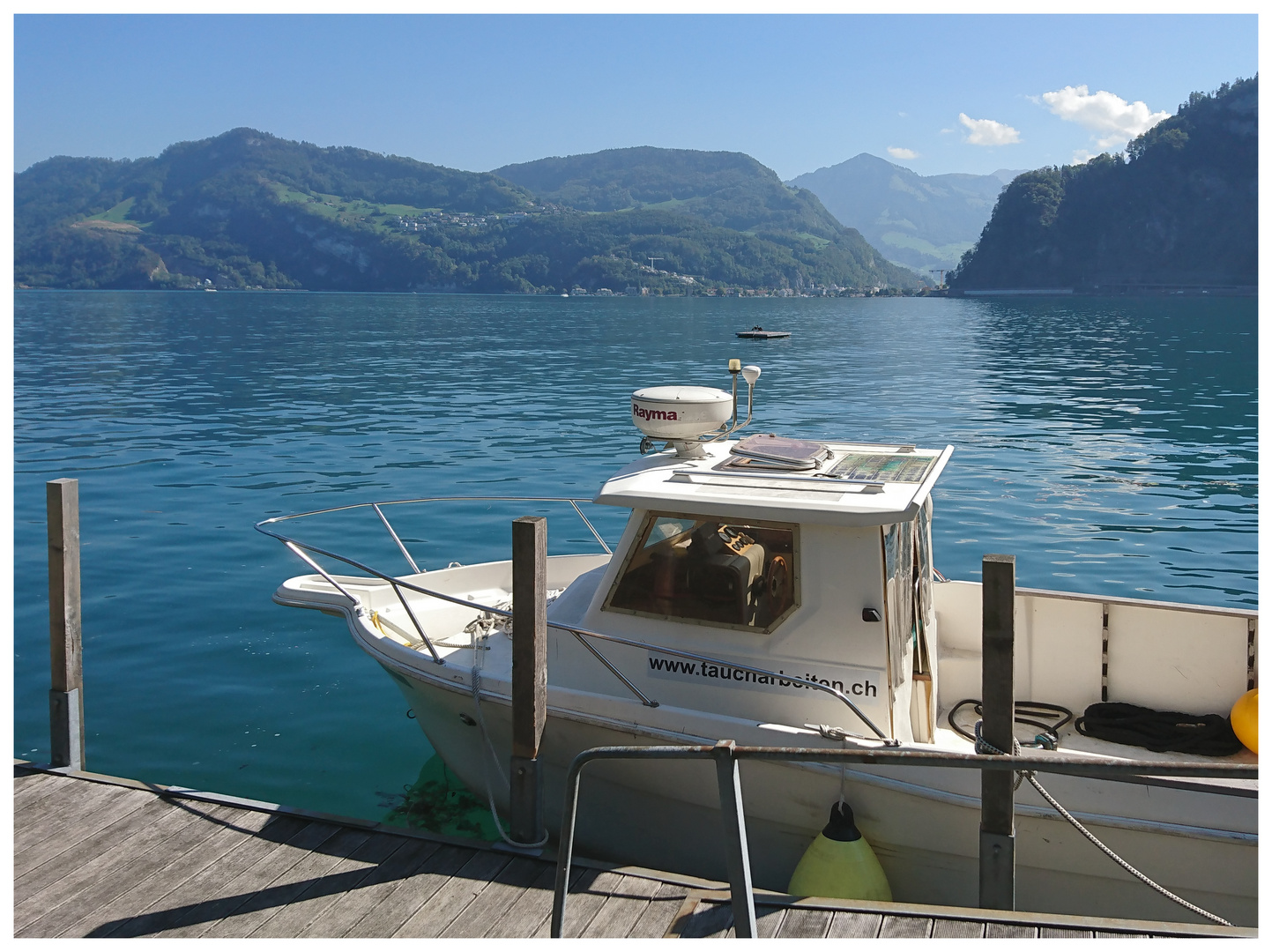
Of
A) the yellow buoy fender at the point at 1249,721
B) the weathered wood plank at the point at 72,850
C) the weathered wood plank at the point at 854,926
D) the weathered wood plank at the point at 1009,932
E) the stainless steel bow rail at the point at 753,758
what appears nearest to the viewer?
the stainless steel bow rail at the point at 753,758

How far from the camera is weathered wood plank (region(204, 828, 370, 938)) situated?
15.9ft

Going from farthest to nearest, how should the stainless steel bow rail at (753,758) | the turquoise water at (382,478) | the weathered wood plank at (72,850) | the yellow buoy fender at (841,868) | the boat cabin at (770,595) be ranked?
1. the turquoise water at (382,478)
2. the boat cabin at (770,595)
3. the yellow buoy fender at (841,868)
4. the weathered wood plank at (72,850)
5. the stainless steel bow rail at (753,758)

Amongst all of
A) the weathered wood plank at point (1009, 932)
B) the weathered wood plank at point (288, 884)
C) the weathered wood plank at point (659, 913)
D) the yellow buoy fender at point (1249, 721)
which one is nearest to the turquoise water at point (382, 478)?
the weathered wood plank at point (288, 884)

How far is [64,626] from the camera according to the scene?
6.39 metres

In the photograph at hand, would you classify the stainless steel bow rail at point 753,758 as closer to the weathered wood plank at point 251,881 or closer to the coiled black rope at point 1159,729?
the weathered wood plank at point 251,881

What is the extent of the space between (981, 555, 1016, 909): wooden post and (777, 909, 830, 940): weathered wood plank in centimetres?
96

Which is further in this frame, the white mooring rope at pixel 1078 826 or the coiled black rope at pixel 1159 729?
the coiled black rope at pixel 1159 729

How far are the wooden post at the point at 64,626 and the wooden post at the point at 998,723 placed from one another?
206 inches

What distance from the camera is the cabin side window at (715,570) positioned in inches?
233

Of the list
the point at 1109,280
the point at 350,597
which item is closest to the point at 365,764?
the point at 350,597

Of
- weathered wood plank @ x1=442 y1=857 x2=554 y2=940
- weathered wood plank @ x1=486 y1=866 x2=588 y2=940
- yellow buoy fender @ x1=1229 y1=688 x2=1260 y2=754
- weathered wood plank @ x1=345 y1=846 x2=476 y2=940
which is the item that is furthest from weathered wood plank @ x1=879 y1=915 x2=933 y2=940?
yellow buoy fender @ x1=1229 y1=688 x2=1260 y2=754

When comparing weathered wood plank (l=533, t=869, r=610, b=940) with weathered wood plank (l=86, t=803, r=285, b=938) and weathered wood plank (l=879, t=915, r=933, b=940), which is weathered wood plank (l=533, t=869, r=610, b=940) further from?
weathered wood plank (l=86, t=803, r=285, b=938)

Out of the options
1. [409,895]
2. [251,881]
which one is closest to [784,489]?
[409,895]
